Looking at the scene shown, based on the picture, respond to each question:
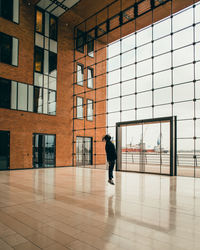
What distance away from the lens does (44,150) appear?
1507 cm

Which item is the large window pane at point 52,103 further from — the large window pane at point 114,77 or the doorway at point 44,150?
the large window pane at point 114,77

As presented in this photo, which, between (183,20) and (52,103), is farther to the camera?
(52,103)

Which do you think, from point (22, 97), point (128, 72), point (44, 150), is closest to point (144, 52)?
point (128, 72)

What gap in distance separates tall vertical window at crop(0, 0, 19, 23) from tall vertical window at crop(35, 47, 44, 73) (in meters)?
2.19

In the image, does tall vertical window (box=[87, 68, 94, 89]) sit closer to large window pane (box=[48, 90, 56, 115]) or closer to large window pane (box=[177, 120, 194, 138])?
large window pane (box=[48, 90, 56, 115])

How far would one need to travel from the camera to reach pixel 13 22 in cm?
1377

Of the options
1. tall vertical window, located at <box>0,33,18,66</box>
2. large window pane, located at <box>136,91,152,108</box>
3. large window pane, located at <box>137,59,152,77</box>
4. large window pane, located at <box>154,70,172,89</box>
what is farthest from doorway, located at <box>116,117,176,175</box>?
tall vertical window, located at <box>0,33,18,66</box>

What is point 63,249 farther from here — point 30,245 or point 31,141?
point 31,141

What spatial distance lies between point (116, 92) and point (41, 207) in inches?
427

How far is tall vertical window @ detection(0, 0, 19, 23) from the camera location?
43.9 feet

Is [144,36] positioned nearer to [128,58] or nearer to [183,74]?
[128,58]

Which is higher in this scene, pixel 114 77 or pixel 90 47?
pixel 90 47

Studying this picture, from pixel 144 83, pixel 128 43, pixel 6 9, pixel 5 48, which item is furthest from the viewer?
pixel 128 43

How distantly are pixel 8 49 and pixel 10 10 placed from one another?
2.59 metres
